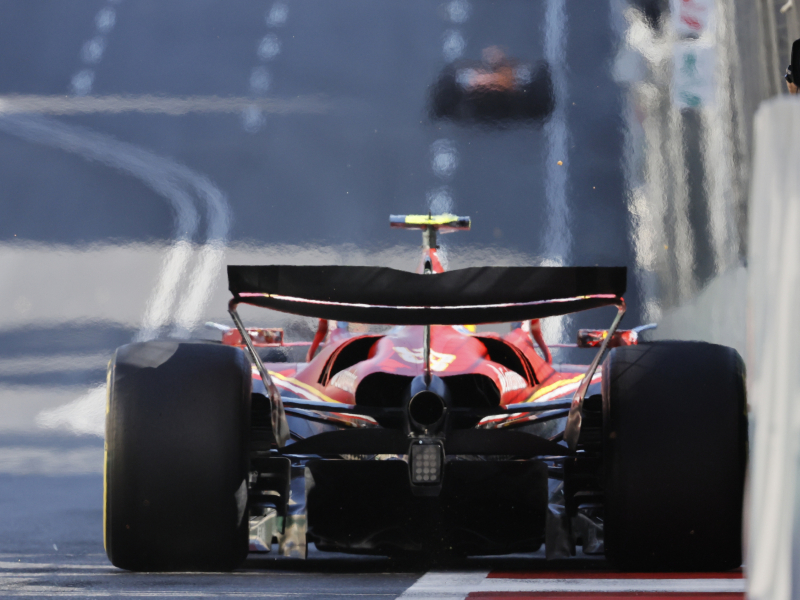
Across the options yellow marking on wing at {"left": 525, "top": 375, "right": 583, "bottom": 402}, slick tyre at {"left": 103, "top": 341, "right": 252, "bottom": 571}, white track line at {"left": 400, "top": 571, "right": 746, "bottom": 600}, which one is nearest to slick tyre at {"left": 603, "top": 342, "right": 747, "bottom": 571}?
white track line at {"left": 400, "top": 571, "right": 746, "bottom": 600}

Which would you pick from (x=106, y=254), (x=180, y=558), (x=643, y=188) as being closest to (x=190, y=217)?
(x=106, y=254)

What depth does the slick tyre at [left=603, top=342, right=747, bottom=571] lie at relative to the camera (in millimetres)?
2662

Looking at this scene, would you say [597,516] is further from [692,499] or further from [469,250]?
[469,250]

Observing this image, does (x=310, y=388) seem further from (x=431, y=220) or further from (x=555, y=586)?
(x=431, y=220)

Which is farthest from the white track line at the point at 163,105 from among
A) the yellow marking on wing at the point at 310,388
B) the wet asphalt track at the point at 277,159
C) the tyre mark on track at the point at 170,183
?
the yellow marking on wing at the point at 310,388

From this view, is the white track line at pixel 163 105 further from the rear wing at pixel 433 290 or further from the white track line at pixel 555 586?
the white track line at pixel 555 586

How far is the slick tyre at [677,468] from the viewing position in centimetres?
266

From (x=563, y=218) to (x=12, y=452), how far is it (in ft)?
22.8

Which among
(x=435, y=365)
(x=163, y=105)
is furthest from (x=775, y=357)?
(x=163, y=105)

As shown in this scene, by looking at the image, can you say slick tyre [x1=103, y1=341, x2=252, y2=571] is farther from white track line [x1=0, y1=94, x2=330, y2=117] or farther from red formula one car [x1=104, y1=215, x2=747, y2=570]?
white track line [x1=0, y1=94, x2=330, y2=117]

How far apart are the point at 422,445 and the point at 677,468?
69cm

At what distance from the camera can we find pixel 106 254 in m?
12.1

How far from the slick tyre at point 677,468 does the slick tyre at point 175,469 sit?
3.41ft

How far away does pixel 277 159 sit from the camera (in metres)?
13.2
